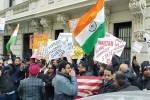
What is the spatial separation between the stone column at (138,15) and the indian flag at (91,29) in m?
3.83

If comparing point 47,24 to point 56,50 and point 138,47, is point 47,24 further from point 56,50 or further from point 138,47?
point 56,50

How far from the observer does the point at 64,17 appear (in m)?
13.8

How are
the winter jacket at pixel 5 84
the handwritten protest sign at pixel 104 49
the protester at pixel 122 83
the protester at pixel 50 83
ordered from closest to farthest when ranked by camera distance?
the protester at pixel 122 83
the handwritten protest sign at pixel 104 49
the protester at pixel 50 83
the winter jacket at pixel 5 84

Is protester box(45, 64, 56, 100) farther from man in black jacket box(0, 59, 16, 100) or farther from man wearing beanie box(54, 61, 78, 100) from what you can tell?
man wearing beanie box(54, 61, 78, 100)

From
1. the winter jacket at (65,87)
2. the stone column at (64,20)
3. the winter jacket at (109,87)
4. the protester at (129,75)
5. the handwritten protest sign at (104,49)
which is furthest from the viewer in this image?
the stone column at (64,20)

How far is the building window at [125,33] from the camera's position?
10.7 metres

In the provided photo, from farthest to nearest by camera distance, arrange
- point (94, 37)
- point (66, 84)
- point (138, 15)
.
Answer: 1. point (138, 15)
2. point (94, 37)
3. point (66, 84)

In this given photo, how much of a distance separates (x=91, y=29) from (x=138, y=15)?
4.31 meters

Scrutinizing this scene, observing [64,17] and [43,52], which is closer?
[43,52]

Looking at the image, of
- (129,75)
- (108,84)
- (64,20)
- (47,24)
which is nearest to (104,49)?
(129,75)

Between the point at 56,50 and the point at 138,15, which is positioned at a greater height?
the point at 138,15

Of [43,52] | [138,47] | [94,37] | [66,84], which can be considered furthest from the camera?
[43,52]

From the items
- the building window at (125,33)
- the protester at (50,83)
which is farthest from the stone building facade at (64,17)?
the protester at (50,83)

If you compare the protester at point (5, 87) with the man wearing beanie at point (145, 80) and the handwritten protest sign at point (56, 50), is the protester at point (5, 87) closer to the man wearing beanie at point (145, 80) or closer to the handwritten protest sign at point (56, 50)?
the handwritten protest sign at point (56, 50)
